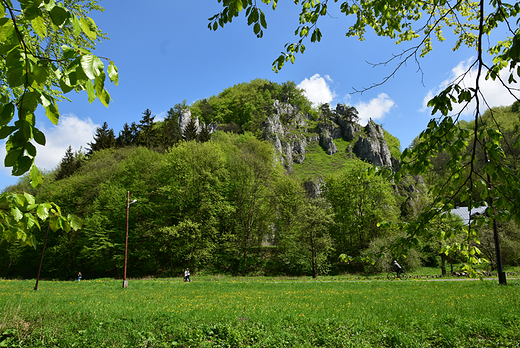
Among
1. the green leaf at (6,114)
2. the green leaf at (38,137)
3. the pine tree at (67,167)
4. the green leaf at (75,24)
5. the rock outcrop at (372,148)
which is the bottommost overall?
the green leaf at (38,137)

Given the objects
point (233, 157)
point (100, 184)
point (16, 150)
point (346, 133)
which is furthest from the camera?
point (346, 133)

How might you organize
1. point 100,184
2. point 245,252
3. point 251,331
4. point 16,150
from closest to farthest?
point 16,150 < point 251,331 < point 245,252 < point 100,184

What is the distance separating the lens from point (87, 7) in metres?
11.5

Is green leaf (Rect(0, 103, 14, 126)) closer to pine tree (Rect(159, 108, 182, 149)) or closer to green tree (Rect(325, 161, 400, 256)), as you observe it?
green tree (Rect(325, 161, 400, 256))

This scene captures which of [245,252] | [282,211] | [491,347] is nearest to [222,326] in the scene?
[491,347]

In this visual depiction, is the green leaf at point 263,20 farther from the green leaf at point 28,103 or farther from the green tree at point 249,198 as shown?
the green tree at point 249,198

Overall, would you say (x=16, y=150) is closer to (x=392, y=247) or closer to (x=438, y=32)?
(x=392, y=247)

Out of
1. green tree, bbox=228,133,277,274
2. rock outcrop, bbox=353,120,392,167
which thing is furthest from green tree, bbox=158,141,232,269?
rock outcrop, bbox=353,120,392,167

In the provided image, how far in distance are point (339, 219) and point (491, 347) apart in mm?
29293

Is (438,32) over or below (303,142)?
below

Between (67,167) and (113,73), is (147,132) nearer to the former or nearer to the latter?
(67,167)

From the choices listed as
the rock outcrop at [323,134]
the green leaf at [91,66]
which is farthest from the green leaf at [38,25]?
the rock outcrop at [323,134]

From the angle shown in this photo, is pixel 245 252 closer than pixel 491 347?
No

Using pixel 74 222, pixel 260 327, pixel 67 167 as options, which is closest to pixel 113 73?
pixel 74 222
